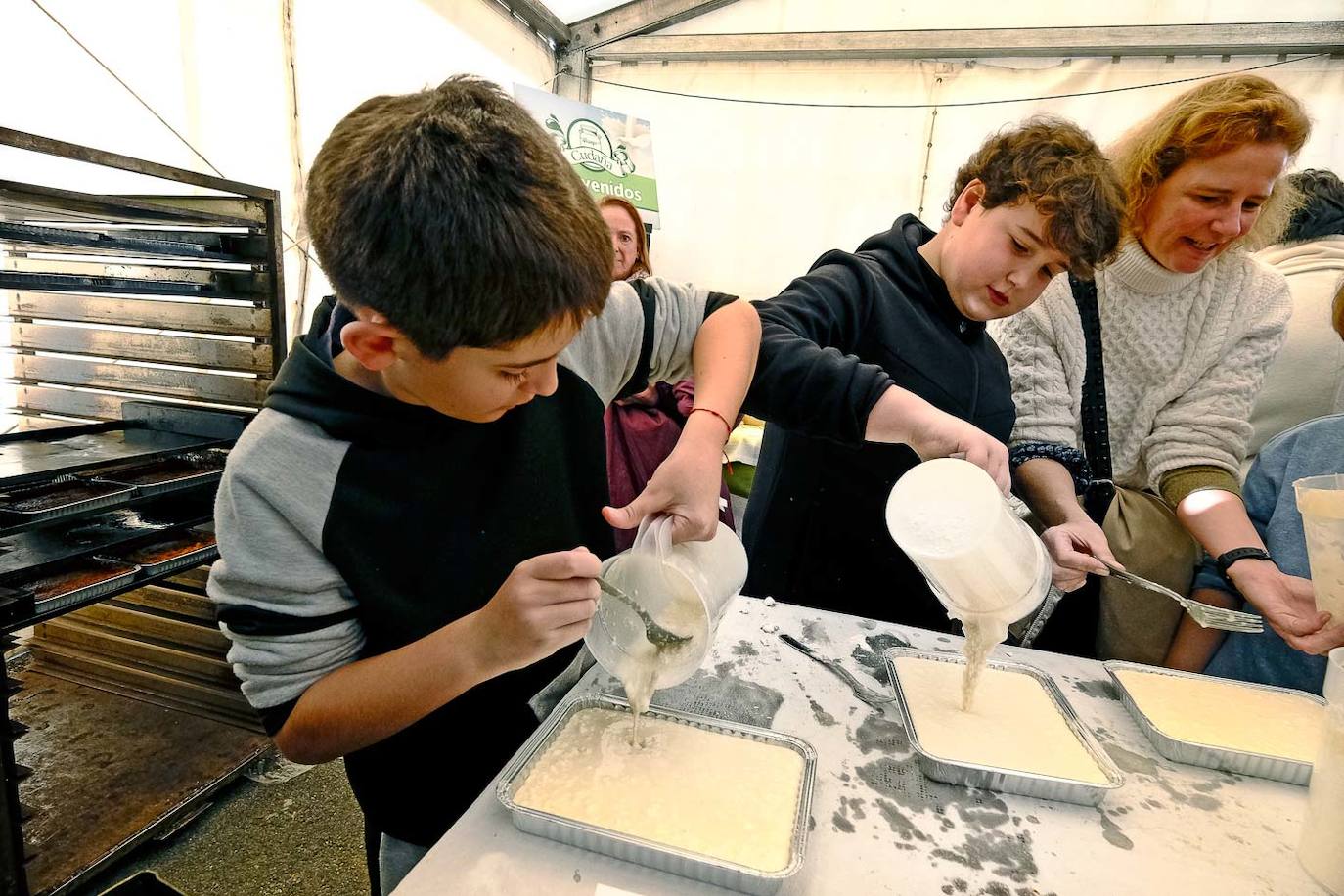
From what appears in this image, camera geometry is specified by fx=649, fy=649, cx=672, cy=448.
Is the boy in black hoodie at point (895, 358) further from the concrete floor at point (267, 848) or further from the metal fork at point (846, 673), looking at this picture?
the concrete floor at point (267, 848)

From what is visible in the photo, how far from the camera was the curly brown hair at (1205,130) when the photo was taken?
129cm

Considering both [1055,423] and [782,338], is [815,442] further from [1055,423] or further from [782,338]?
[1055,423]

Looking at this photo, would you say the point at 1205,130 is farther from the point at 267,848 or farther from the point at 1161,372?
the point at 267,848

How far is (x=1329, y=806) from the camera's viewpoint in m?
0.78

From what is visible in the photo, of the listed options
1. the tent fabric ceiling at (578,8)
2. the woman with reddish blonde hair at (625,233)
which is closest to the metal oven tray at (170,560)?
the woman with reddish blonde hair at (625,233)

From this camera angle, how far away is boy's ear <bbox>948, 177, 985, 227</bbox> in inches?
52.1

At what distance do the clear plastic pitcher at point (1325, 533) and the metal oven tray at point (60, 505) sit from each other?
2.17 m

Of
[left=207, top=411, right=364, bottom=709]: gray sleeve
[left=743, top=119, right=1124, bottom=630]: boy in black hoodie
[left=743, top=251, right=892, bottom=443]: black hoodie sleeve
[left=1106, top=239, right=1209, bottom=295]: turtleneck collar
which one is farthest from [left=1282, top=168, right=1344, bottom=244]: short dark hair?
[left=207, top=411, right=364, bottom=709]: gray sleeve

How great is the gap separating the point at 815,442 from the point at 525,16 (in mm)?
3270

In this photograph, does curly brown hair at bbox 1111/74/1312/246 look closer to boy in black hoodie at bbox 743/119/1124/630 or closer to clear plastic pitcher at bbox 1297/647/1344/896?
boy in black hoodie at bbox 743/119/1124/630

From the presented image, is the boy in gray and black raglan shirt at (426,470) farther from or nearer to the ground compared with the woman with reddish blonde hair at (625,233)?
nearer to the ground

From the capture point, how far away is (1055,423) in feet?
4.79

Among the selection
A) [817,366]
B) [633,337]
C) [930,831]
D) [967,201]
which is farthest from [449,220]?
[967,201]

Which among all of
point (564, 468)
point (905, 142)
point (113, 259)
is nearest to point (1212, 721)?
point (564, 468)
